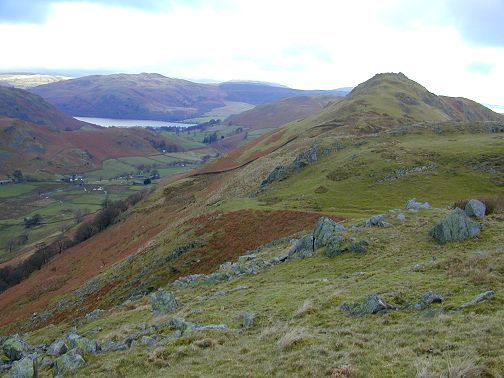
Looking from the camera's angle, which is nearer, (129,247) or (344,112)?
(129,247)

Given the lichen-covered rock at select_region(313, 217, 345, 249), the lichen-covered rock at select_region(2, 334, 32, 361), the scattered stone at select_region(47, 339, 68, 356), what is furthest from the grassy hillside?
the lichen-covered rock at select_region(2, 334, 32, 361)

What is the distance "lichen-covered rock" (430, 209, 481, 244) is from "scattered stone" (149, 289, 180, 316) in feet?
62.6

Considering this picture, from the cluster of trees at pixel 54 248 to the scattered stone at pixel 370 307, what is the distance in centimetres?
9816

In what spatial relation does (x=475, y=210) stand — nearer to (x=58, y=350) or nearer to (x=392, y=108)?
(x=58, y=350)

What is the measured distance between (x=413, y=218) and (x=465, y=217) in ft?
21.2

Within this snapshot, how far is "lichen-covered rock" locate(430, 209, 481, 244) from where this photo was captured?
94.9 ft

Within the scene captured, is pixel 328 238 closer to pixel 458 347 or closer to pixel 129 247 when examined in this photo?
pixel 458 347

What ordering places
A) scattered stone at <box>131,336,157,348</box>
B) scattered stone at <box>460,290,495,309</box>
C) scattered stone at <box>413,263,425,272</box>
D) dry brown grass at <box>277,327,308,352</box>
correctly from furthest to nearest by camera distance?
1. scattered stone at <box>413,263,425,272</box>
2. scattered stone at <box>131,336,157,348</box>
3. scattered stone at <box>460,290,495,309</box>
4. dry brown grass at <box>277,327,308,352</box>

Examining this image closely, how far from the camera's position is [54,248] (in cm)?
11462

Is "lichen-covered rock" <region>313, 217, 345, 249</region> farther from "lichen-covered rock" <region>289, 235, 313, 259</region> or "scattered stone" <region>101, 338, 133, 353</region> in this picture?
"scattered stone" <region>101, 338, 133, 353</region>

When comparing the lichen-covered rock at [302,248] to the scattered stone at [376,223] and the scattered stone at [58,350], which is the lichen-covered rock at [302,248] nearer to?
the scattered stone at [376,223]

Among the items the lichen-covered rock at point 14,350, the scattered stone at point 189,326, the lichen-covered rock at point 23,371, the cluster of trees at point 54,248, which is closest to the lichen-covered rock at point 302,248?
the scattered stone at point 189,326

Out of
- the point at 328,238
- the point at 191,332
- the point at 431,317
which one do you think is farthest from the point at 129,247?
the point at 431,317

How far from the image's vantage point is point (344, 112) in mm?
140625
